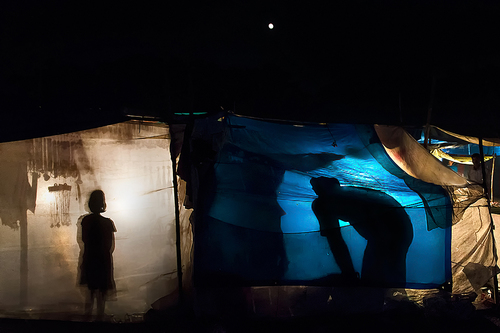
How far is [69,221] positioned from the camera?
12.1ft

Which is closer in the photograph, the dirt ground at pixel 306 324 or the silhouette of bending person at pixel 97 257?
the dirt ground at pixel 306 324

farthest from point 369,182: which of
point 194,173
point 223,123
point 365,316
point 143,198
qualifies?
point 143,198

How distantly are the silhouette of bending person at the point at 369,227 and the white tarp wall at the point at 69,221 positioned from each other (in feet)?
7.25

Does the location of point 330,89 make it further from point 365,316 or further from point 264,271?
point 365,316

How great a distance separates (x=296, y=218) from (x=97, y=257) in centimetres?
263

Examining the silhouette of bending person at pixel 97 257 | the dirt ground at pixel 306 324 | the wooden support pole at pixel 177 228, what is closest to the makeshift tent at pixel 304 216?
the wooden support pole at pixel 177 228

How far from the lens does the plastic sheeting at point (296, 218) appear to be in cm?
359

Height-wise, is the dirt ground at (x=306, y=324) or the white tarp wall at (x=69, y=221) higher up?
the white tarp wall at (x=69, y=221)

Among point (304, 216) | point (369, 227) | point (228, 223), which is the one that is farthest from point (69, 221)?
point (369, 227)

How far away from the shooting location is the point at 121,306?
3691 mm

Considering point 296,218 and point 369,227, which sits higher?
point 296,218

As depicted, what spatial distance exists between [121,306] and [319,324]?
257 cm

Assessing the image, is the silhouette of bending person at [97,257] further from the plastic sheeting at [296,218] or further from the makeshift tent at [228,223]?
the plastic sheeting at [296,218]

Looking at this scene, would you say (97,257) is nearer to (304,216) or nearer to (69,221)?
(69,221)
